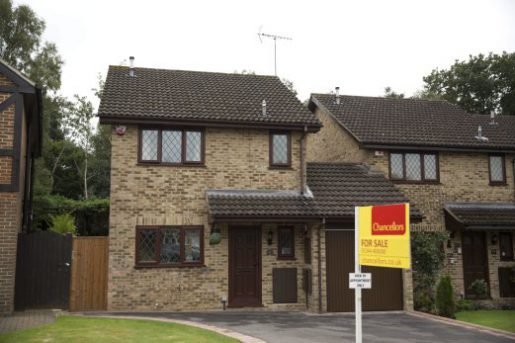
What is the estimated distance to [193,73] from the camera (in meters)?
19.3

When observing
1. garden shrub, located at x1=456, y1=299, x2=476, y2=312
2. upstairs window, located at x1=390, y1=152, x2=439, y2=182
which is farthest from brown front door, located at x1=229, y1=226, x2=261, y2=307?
garden shrub, located at x1=456, y1=299, x2=476, y2=312

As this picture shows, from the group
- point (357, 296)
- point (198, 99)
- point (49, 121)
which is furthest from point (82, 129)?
point (357, 296)

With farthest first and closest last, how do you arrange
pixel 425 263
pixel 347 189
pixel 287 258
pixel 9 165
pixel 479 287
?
pixel 479 287 < pixel 425 263 < pixel 347 189 < pixel 287 258 < pixel 9 165

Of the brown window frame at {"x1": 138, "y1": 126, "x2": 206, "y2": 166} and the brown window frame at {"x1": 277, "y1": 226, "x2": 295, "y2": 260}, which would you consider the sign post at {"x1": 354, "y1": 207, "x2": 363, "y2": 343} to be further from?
the brown window frame at {"x1": 138, "y1": 126, "x2": 206, "y2": 166}

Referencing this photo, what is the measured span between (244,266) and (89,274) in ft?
14.8

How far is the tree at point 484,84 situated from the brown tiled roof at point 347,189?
2828 centimetres

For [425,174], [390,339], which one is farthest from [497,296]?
[390,339]

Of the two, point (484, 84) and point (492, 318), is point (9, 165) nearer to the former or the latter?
point (492, 318)

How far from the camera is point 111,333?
10094 mm

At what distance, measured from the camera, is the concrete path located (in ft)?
36.1

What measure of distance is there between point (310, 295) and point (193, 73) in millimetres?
9471

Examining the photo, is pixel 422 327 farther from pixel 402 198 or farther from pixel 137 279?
pixel 137 279

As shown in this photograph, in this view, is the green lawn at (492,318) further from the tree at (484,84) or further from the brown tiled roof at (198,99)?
the tree at (484,84)

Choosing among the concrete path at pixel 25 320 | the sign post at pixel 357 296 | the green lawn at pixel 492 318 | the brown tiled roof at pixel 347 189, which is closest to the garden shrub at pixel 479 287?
the green lawn at pixel 492 318
